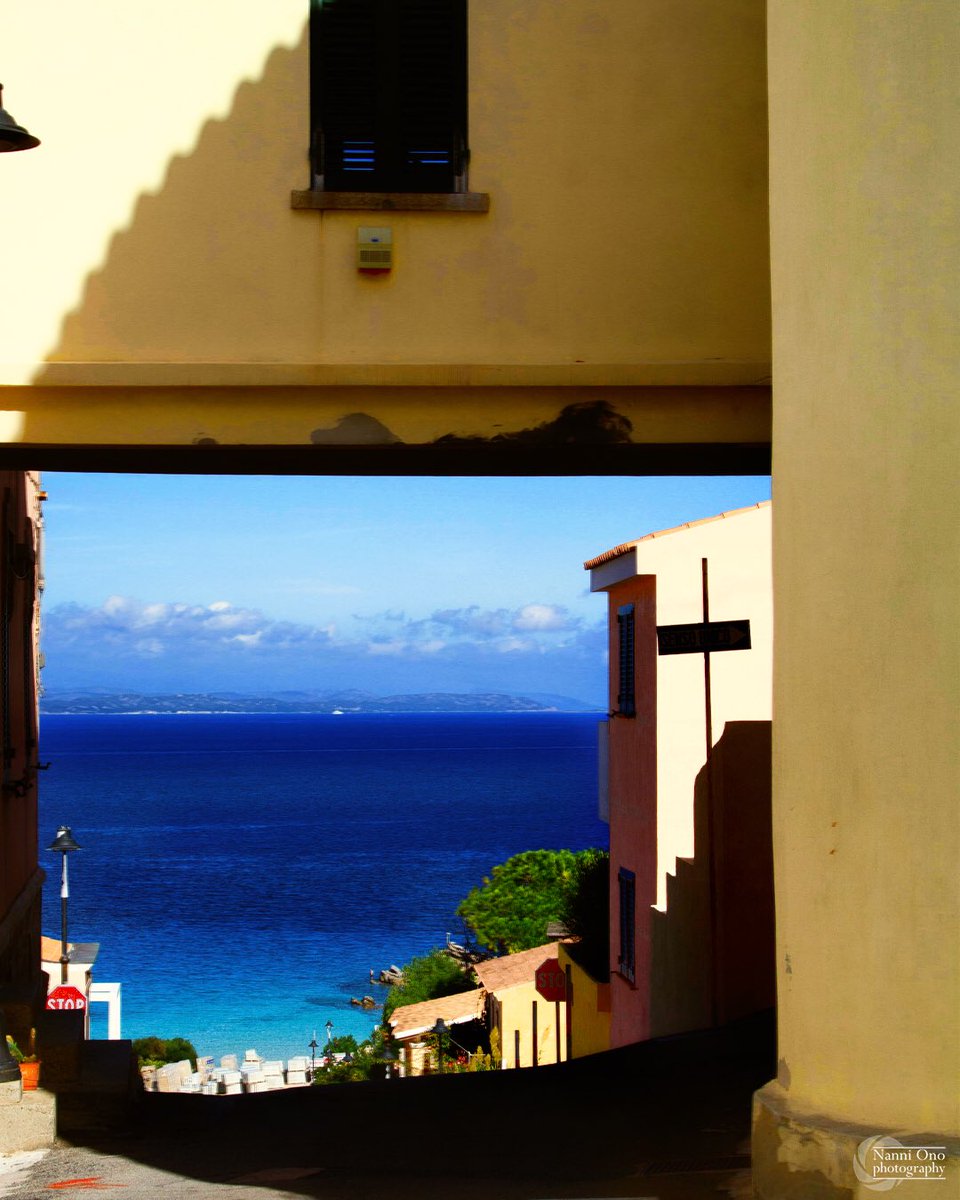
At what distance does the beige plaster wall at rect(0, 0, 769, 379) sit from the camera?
8.41m

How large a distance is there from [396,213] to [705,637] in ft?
12.6

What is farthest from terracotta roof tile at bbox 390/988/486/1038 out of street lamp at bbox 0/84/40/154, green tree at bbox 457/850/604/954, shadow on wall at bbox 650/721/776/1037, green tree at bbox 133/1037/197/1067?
street lamp at bbox 0/84/40/154

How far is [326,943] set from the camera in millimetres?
85062

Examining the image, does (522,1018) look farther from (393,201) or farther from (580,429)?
(393,201)

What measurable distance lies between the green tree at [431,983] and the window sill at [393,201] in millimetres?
49096

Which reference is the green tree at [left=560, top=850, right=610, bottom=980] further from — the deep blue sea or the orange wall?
the deep blue sea

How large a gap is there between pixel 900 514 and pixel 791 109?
1.61 meters

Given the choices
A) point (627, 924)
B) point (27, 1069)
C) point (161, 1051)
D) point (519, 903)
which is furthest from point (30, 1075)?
point (161, 1051)

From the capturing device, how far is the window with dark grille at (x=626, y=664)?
19.0 metres

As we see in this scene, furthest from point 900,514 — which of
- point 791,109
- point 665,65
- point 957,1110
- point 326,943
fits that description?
point 326,943

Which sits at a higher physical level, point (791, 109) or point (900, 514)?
point (791, 109)

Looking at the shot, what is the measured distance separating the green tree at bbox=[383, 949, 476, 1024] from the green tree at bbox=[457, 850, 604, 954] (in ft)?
7.98

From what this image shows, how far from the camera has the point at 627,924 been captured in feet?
63.8

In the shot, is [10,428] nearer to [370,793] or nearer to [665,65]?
[665,65]
